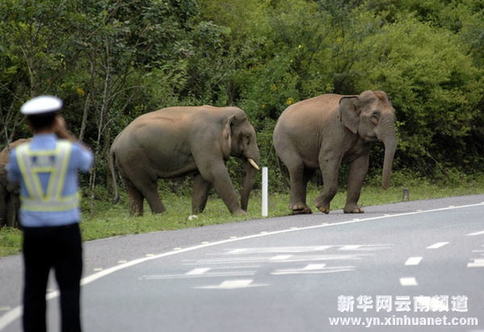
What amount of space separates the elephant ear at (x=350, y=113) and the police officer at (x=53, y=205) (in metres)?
18.7

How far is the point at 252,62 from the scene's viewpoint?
4206 cm

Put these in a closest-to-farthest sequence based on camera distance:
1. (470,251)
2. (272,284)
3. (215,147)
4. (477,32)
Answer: (272,284), (470,251), (215,147), (477,32)

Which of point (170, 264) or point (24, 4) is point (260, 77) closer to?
point (24, 4)

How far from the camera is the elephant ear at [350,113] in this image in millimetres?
27750

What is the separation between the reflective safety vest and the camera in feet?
30.0

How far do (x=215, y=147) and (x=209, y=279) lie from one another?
13.5 metres

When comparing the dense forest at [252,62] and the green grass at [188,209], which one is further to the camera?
the dense forest at [252,62]

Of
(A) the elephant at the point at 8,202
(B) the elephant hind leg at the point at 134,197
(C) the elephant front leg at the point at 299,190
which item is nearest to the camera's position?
(A) the elephant at the point at 8,202

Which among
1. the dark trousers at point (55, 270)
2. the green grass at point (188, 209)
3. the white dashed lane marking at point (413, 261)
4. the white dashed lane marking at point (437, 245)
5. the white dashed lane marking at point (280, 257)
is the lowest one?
the green grass at point (188, 209)

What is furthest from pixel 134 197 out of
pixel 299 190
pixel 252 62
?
pixel 252 62

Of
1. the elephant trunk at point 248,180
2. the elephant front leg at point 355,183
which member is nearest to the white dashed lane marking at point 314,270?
the elephant front leg at point 355,183

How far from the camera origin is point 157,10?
106 feet

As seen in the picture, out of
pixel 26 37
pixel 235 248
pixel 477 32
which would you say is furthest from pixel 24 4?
pixel 477 32

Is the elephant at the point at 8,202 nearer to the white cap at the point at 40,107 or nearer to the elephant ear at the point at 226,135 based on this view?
the elephant ear at the point at 226,135
